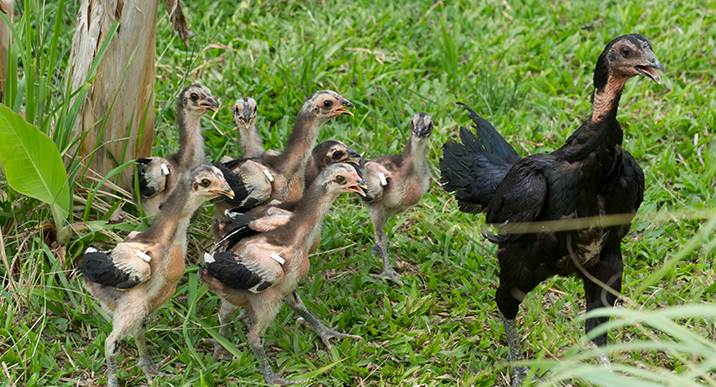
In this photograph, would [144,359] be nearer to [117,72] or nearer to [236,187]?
[236,187]

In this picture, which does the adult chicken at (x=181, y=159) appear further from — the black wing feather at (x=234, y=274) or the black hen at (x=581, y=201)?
the black hen at (x=581, y=201)

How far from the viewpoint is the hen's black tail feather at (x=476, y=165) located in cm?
462

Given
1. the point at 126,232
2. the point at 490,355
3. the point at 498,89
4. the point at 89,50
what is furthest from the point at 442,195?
the point at 89,50

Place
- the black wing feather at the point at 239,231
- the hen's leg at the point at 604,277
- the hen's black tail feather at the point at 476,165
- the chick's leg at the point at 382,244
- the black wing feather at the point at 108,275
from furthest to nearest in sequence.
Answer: the chick's leg at the point at 382,244 → the hen's black tail feather at the point at 476,165 → the black wing feather at the point at 239,231 → the hen's leg at the point at 604,277 → the black wing feather at the point at 108,275

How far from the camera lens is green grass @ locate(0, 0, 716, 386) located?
427cm

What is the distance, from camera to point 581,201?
3666 millimetres

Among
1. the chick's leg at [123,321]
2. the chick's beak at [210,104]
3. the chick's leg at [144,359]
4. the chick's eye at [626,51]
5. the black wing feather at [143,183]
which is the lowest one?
the chick's leg at [144,359]

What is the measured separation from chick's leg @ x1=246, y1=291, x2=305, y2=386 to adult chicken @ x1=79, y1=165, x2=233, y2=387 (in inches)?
20.1

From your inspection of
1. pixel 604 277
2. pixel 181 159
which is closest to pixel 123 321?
pixel 181 159

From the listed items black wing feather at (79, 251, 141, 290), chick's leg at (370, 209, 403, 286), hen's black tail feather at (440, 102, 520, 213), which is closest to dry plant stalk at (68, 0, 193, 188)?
black wing feather at (79, 251, 141, 290)

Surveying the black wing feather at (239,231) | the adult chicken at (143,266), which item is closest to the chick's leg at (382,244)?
the black wing feather at (239,231)

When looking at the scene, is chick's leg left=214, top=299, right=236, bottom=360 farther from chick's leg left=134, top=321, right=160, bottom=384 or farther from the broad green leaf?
the broad green leaf

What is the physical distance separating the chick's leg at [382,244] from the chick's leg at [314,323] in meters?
0.70

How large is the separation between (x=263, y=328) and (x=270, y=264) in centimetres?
45
